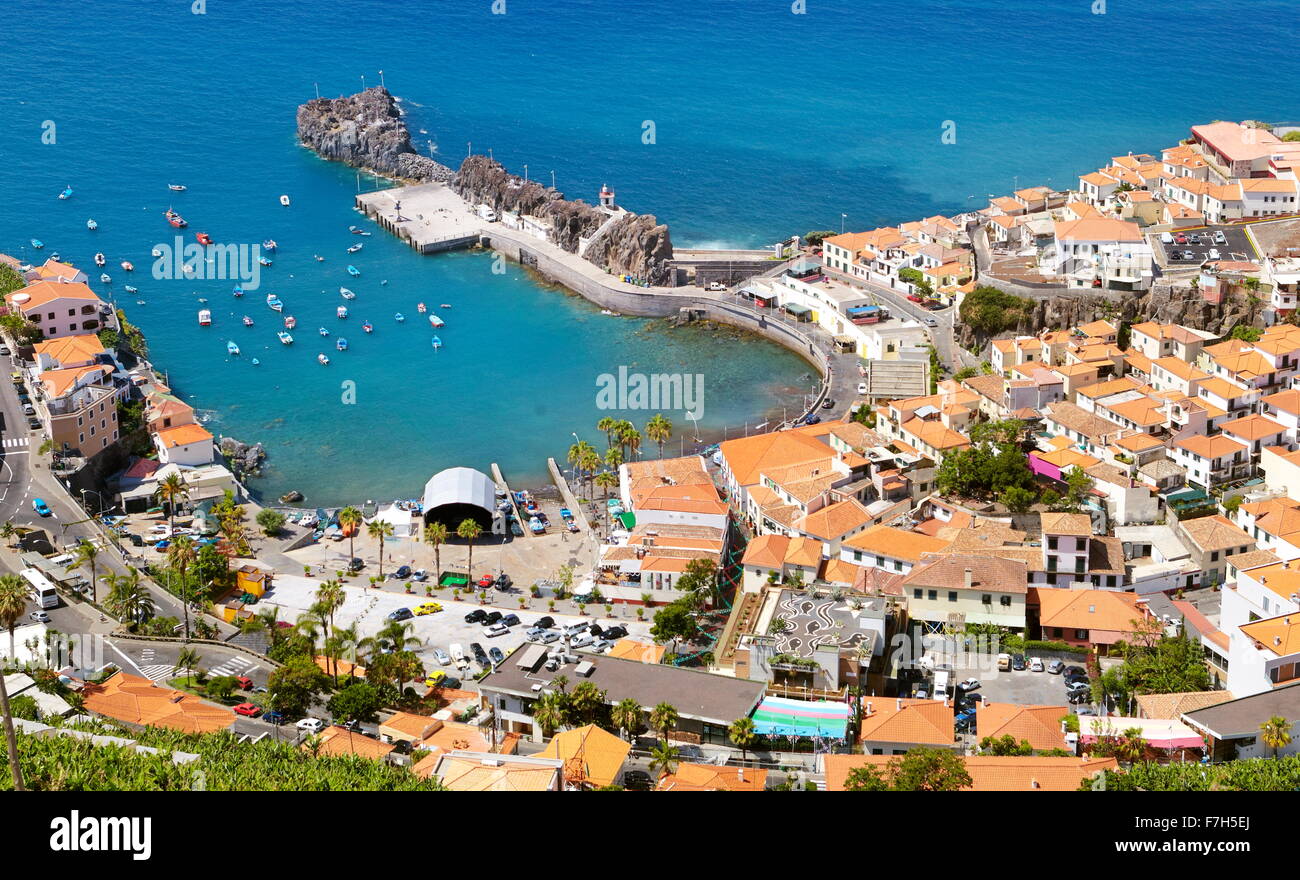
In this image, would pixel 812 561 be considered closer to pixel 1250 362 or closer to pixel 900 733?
pixel 900 733

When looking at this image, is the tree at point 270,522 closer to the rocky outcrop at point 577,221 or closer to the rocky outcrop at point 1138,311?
the rocky outcrop at point 577,221

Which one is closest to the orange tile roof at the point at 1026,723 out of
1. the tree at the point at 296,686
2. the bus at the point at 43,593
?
the tree at the point at 296,686

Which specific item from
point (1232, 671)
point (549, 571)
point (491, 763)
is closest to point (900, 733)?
point (1232, 671)

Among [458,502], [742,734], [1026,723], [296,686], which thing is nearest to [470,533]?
[458,502]

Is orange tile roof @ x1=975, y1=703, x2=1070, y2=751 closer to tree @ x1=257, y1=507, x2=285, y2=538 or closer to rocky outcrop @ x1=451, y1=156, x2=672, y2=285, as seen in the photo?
tree @ x1=257, y1=507, x2=285, y2=538

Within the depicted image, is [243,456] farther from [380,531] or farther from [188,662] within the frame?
[188,662]
